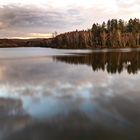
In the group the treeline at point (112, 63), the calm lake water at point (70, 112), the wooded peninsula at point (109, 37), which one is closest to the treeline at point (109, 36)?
the wooded peninsula at point (109, 37)

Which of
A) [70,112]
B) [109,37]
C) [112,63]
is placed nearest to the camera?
[70,112]

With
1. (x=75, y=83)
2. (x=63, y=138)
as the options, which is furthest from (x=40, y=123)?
(x=75, y=83)

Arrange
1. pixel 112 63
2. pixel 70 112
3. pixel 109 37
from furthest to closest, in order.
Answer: pixel 109 37 → pixel 112 63 → pixel 70 112

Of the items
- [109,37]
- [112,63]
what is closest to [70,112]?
[112,63]

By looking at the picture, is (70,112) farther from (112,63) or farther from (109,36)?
(109,36)

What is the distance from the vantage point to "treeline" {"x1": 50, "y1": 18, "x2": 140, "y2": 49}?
5359 inches

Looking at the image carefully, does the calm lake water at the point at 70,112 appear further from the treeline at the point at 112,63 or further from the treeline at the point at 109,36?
the treeline at the point at 109,36

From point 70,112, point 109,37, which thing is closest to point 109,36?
point 109,37

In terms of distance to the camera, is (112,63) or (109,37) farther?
(109,37)

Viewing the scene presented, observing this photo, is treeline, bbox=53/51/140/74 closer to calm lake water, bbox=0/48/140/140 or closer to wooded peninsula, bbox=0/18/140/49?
calm lake water, bbox=0/48/140/140

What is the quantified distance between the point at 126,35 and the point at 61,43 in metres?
44.9

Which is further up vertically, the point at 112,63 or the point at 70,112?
the point at 70,112

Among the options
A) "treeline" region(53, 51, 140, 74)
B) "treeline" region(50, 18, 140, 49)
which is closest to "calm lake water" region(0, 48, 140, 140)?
"treeline" region(53, 51, 140, 74)

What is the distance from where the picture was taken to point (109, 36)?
138 m
